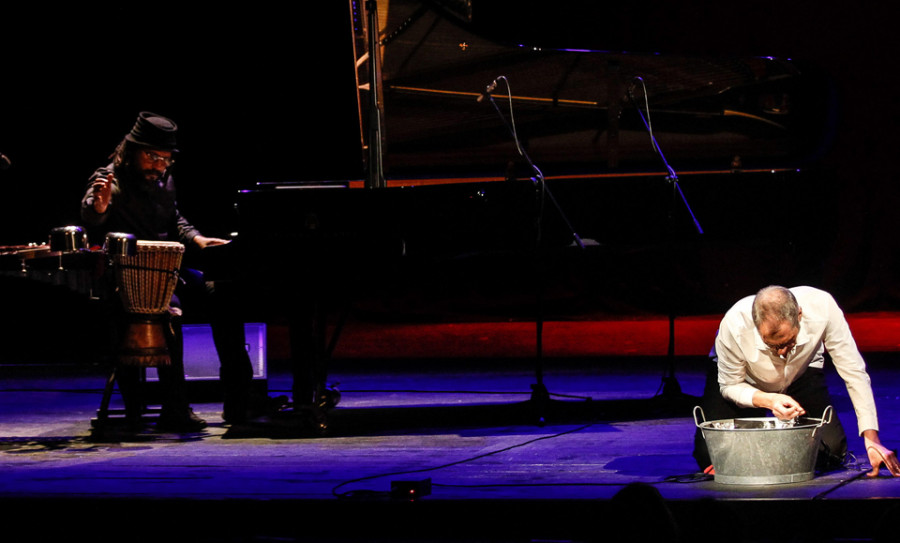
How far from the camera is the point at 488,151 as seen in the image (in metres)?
5.60

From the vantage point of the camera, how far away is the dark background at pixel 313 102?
5.43m

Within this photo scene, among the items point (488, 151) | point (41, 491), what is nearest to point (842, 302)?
point (488, 151)

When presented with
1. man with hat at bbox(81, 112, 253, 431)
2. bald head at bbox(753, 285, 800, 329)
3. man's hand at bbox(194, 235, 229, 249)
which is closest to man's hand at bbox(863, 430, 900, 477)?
bald head at bbox(753, 285, 800, 329)

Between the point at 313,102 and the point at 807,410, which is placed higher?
the point at 313,102

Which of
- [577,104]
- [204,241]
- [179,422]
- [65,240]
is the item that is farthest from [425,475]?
[577,104]

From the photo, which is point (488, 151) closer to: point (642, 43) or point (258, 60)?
point (258, 60)

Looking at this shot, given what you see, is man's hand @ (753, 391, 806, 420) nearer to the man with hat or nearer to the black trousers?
the black trousers

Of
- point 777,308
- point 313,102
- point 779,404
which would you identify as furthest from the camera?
point 313,102

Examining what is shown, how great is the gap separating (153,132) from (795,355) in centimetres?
313

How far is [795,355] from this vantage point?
3.53 meters

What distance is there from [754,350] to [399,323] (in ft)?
19.0

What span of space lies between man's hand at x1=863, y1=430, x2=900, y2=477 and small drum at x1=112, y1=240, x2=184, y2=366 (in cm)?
304

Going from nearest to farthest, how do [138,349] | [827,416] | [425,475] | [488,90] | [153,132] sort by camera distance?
[827,416] → [425,475] → [138,349] → [153,132] → [488,90]

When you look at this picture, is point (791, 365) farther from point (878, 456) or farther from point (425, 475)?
point (425, 475)
